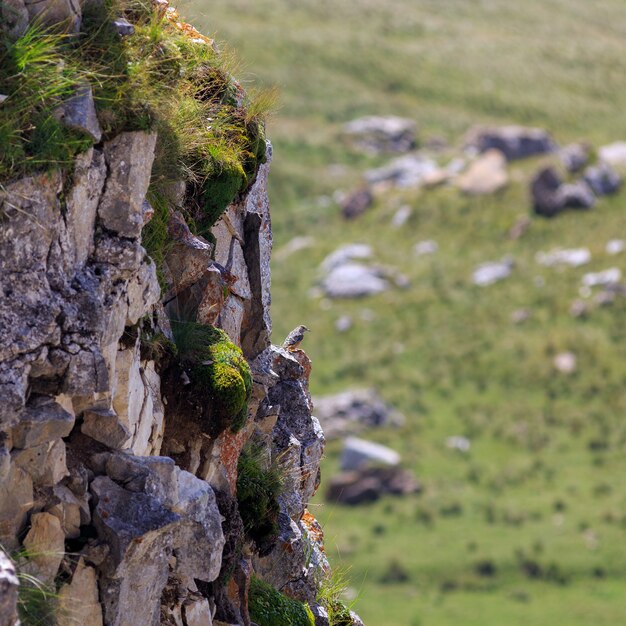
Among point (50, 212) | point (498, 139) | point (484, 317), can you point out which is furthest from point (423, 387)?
point (50, 212)

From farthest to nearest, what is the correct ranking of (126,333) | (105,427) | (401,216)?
(401,216)
(126,333)
(105,427)

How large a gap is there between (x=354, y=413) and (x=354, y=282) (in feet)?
54.2

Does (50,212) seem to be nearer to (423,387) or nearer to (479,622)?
(479,622)

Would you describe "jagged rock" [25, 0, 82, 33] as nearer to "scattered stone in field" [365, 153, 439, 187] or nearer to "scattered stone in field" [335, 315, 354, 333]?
"scattered stone in field" [335, 315, 354, 333]

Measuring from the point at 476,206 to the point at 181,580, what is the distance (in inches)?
3029

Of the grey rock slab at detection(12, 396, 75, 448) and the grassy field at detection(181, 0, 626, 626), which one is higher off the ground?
the grey rock slab at detection(12, 396, 75, 448)

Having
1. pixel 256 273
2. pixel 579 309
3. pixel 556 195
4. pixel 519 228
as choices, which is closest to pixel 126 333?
pixel 256 273

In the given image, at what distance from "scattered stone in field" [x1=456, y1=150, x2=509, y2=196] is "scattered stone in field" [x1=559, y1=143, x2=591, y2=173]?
14.6 ft

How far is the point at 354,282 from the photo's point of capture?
77.9 m

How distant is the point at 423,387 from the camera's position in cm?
6644

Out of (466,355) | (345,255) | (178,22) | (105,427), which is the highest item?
(178,22)

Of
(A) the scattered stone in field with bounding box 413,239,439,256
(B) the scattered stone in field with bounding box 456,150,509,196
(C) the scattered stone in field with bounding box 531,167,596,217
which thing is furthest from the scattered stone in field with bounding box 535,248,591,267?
(B) the scattered stone in field with bounding box 456,150,509,196

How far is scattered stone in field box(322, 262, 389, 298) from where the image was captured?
3041 inches

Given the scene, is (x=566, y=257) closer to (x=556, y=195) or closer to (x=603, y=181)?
(x=556, y=195)
